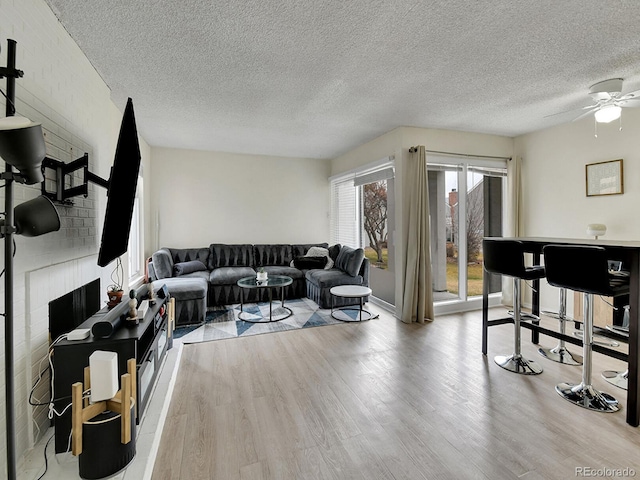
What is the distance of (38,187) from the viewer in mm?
1727

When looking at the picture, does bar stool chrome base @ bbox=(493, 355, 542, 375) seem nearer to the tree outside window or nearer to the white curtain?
the white curtain

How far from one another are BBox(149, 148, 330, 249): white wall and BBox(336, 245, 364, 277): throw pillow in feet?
4.23

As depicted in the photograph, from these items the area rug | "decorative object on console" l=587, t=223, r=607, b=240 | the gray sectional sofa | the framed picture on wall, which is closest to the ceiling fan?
the framed picture on wall

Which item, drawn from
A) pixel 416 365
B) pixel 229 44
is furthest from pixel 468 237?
pixel 229 44

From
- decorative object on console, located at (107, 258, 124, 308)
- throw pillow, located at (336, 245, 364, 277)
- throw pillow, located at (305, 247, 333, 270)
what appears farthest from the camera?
throw pillow, located at (305, 247, 333, 270)

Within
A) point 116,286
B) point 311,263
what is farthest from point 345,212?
point 116,286

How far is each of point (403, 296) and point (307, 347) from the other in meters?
1.60

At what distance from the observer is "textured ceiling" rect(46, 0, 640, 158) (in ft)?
6.06

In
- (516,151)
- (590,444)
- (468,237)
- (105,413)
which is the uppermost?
(516,151)

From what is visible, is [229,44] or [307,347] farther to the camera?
[307,347]

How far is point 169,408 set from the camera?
2082mm

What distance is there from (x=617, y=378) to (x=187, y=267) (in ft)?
17.0

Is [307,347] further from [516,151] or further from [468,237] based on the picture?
[516,151]

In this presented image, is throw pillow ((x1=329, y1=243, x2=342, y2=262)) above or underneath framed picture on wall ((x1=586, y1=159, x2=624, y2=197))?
underneath
